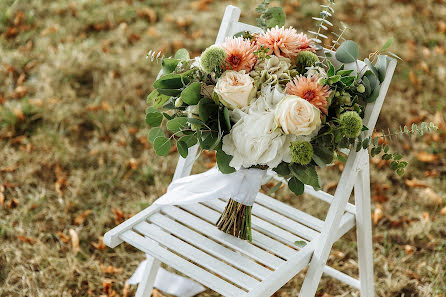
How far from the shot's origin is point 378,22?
173 inches

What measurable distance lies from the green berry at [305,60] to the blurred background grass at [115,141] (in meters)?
1.23

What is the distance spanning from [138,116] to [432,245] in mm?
1903

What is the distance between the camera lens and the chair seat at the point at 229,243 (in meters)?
1.70

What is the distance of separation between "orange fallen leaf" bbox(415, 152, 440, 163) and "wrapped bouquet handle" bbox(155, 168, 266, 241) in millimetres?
1794

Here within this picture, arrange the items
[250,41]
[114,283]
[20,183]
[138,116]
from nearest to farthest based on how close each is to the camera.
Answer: [250,41], [114,283], [20,183], [138,116]

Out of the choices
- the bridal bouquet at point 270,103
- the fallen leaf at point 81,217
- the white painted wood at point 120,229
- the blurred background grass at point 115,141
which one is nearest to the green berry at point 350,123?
the bridal bouquet at point 270,103

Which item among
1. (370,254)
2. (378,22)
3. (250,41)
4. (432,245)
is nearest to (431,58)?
(378,22)

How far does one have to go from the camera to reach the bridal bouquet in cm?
155

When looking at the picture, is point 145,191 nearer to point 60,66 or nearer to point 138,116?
point 138,116

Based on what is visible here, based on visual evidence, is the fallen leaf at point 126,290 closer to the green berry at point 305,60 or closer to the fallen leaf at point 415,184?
the green berry at point 305,60

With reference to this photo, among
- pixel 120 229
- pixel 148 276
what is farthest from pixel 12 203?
pixel 120 229

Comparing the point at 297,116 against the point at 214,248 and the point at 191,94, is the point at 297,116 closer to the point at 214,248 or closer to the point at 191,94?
the point at 191,94

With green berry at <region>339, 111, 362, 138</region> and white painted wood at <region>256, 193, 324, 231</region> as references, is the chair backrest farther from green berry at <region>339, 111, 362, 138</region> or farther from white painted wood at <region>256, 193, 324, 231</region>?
white painted wood at <region>256, 193, 324, 231</region>

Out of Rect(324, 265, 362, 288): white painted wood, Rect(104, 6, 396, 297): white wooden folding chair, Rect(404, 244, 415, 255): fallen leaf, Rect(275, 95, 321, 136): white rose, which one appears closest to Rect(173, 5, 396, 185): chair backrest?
Rect(104, 6, 396, 297): white wooden folding chair
